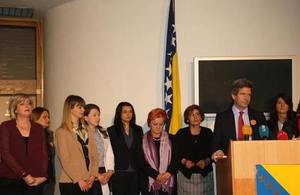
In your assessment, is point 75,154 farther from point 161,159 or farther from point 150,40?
point 150,40

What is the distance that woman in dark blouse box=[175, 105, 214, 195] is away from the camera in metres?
4.61

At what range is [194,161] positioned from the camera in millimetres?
4637

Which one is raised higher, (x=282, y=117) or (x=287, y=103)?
(x=287, y=103)

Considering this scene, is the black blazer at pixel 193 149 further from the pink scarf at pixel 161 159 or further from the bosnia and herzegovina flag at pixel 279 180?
the bosnia and herzegovina flag at pixel 279 180

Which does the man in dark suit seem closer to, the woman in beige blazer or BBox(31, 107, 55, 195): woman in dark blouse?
the woman in beige blazer

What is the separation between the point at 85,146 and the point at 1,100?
2.51 meters

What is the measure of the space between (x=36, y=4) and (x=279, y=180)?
14.5 ft

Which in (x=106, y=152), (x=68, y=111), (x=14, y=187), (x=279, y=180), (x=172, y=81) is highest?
(x=172, y=81)

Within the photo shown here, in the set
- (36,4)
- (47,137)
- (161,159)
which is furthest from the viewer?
(36,4)

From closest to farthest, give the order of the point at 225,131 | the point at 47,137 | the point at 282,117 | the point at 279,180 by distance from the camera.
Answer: the point at 279,180 → the point at 225,131 → the point at 47,137 → the point at 282,117

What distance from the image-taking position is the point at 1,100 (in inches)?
245

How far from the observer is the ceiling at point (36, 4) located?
5.76 meters

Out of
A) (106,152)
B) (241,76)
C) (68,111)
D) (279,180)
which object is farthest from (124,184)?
(279,180)

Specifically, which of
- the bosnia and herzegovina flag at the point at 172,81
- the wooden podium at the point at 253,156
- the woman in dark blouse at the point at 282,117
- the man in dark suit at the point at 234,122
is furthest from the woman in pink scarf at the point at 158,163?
the wooden podium at the point at 253,156
